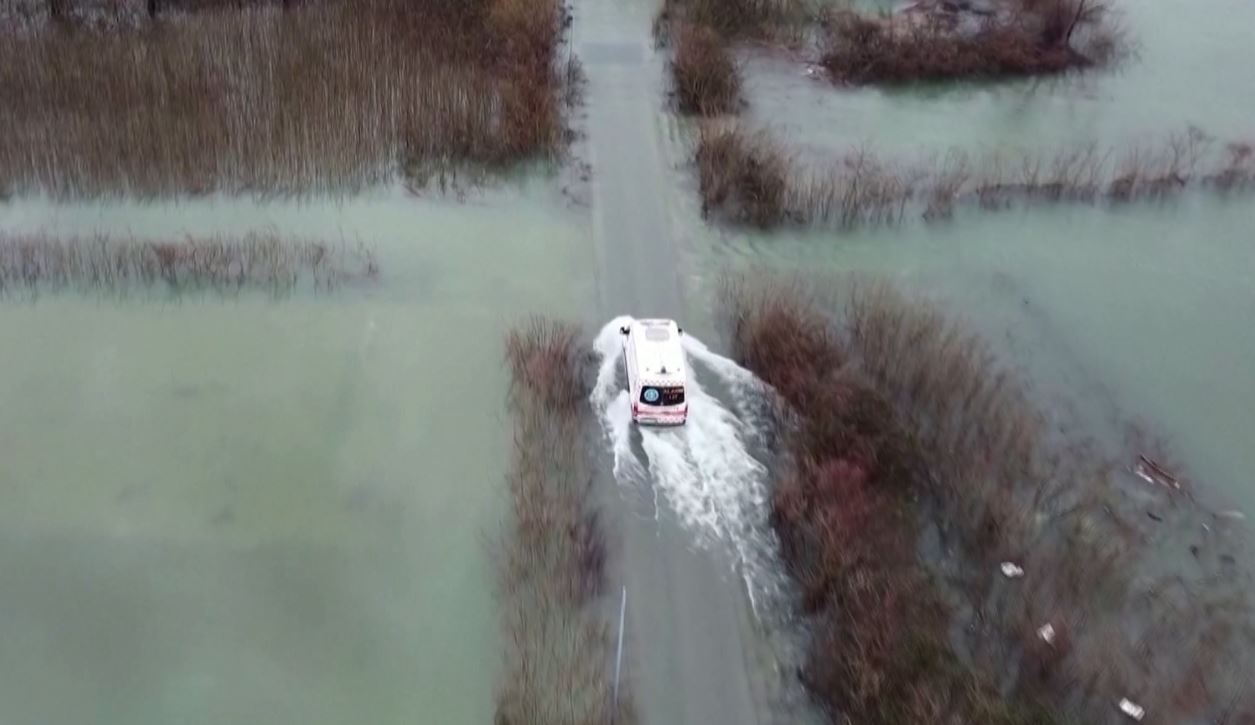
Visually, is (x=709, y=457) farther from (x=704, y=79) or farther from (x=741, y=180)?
(x=704, y=79)

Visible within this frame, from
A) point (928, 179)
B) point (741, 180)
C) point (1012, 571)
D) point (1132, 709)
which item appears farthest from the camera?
point (928, 179)

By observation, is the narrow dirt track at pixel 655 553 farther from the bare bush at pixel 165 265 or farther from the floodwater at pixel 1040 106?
the bare bush at pixel 165 265

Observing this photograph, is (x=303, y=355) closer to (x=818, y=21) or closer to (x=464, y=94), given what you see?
(x=464, y=94)

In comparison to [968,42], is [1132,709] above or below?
below

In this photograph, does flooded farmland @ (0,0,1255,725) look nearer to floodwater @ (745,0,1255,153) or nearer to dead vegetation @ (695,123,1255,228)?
floodwater @ (745,0,1255,153)

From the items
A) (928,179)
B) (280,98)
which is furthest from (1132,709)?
(280,98)

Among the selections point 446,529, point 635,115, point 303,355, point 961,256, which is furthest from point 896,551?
point 635,115

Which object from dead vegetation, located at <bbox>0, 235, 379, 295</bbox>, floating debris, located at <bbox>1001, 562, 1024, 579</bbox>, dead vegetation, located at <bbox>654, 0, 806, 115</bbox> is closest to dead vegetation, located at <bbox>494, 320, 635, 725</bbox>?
dead vegetation, located at <bbox>0, 235, 379, 295</bbox>

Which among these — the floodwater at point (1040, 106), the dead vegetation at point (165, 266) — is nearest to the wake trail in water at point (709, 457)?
the dead vegetation at point (165, 266)
